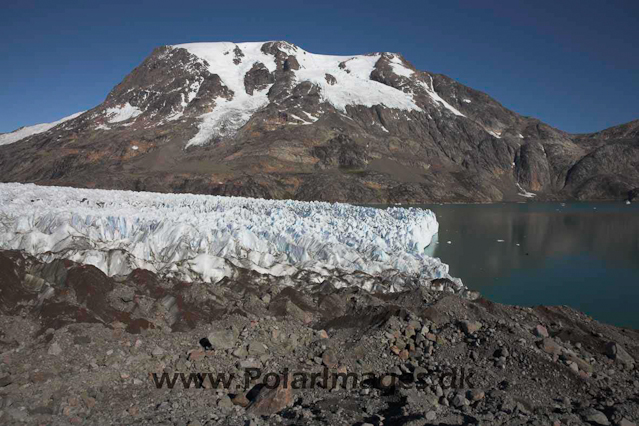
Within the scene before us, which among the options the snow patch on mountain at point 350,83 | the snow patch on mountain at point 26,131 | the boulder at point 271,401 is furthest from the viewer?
the snow patch on mountain at point 26,131

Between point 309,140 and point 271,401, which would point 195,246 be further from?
point 309,140

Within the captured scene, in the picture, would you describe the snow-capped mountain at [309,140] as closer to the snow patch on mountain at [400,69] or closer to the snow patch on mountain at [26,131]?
the snow patch on mountain at [400,69]

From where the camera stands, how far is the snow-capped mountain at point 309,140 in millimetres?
75125

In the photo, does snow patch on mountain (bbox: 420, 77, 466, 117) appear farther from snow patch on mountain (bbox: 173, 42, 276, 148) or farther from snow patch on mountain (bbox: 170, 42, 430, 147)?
snow patch on mountain (bbox: 173, 42, 276, 148)

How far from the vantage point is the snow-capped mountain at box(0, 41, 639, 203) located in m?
75.1

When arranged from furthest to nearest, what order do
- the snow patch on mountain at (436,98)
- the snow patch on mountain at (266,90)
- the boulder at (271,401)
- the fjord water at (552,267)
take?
the snow patch on mountain at (436,98), the snow patch on mountain at (266,90), the fjord water at (552,267), the boulder at (271,401)

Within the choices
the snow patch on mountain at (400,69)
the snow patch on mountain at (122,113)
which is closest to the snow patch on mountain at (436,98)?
the snow patch on mountain at (400,69)

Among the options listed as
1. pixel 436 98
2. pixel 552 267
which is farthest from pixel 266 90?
pixel 552 267

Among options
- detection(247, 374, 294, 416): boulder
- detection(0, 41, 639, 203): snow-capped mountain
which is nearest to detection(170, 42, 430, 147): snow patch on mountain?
detection(0, 41, 639, 203): snow-capped mountain

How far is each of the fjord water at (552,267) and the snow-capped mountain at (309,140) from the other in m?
43.9

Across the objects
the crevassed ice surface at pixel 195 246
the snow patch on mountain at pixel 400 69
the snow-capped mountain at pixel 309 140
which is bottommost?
the crevassed ice surface at pixel 195 246

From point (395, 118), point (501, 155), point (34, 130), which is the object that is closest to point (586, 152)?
point (501, 155)

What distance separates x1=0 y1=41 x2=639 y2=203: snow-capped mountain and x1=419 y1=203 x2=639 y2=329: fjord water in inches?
1729

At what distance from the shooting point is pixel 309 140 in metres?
87.8
